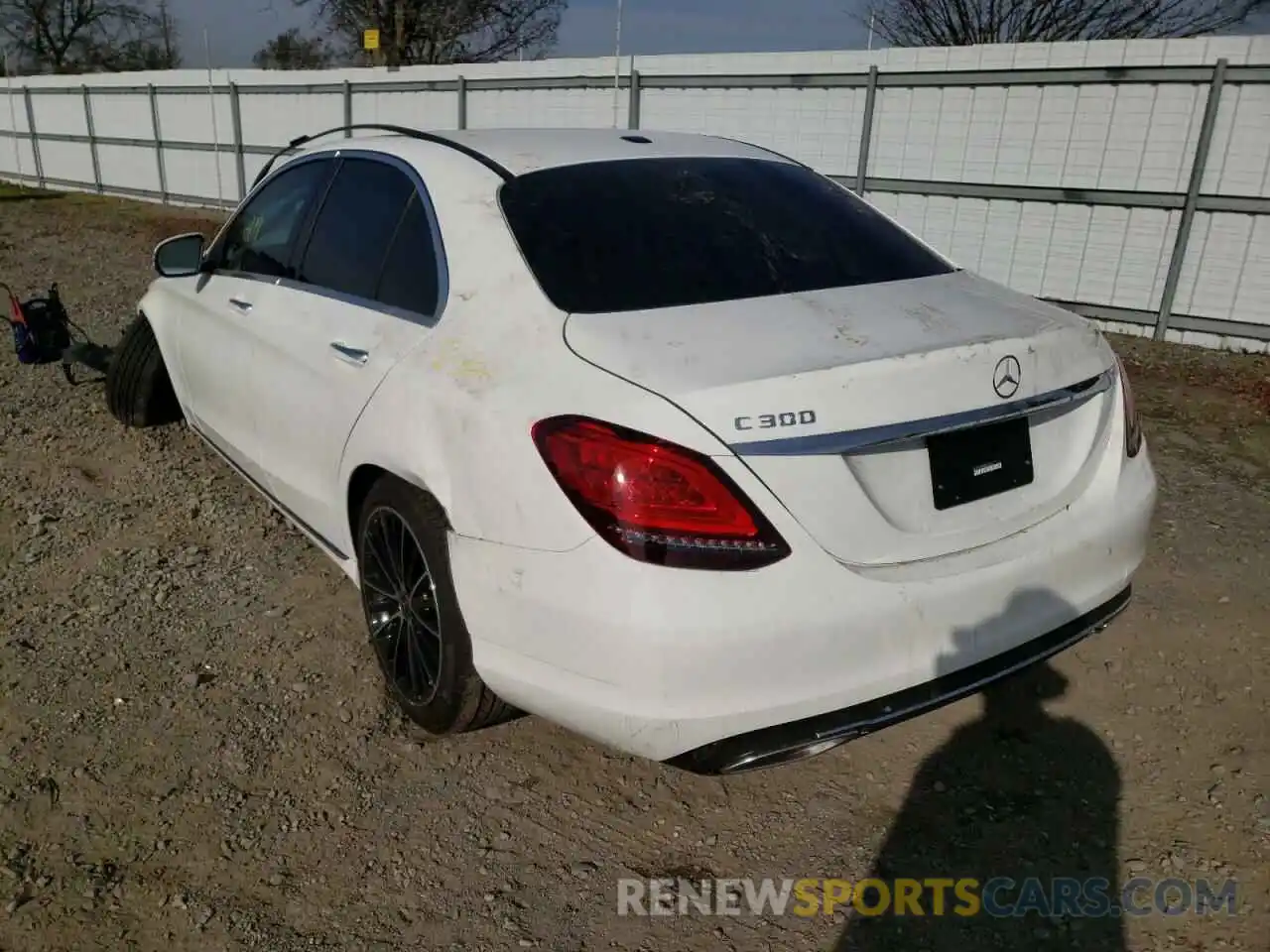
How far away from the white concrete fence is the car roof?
6295 millimetres

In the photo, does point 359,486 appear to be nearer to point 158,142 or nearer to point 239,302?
point 239,302

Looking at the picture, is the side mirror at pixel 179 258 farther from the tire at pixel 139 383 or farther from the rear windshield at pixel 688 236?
the rear windshield at pixel 688 236

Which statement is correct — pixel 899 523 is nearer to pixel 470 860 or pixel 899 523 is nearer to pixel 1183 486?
pixel 470 860

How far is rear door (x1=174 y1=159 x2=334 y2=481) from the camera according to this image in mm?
3545

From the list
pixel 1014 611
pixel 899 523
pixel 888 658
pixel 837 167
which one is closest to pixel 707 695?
pixel 888 658

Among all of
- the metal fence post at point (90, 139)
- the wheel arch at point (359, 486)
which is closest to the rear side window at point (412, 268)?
the wheel arch at point (359, 486)

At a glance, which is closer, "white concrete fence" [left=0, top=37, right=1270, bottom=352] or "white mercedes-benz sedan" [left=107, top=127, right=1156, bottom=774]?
"white mercedes-benz sedan" [left=107, top=127, right=1156, bottom=774]

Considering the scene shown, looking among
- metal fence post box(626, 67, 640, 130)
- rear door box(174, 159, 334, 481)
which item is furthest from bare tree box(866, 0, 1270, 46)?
rear door box(174, 159, 334, 481)

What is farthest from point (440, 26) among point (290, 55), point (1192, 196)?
point (1192, 196)

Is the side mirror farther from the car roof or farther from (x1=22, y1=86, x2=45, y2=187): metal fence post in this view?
(x1=22, y1=86, x2=45, y2=187): metal fence post

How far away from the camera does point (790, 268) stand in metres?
2.62

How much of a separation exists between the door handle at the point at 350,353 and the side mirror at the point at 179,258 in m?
1.51

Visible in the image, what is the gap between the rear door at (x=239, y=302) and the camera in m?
3.54

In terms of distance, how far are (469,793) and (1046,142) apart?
8.23 metres
